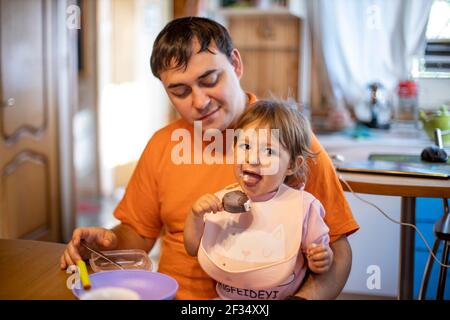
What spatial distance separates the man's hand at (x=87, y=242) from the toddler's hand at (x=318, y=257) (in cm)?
37

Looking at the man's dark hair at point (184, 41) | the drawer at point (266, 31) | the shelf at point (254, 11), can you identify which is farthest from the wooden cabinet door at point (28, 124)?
the man's dark hair at point (184, 41)

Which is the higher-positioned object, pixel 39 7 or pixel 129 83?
pixel 39 7

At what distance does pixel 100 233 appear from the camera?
113 centimetres

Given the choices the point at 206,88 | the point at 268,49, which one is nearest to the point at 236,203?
the point at 206,88

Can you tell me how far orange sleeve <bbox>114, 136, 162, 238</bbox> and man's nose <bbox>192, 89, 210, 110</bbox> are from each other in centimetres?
18

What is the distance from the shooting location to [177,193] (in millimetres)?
1228

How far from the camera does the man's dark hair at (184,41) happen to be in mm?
1131

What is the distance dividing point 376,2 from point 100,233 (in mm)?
2643

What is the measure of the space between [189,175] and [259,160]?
0.86 ft

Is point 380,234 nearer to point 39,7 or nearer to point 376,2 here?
point 376,2

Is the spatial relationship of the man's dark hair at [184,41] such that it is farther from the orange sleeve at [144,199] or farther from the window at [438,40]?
the window at [438,40]

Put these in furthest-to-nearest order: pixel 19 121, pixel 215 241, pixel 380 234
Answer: pixel 19 121 → pixel 380 234 → pixel 215 241
